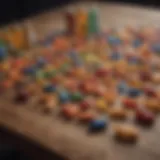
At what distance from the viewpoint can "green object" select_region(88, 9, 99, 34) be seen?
139 cm

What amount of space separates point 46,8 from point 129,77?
3.85 ft

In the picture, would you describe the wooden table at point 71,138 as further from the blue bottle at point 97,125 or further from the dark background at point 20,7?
the dark background at point 20,7

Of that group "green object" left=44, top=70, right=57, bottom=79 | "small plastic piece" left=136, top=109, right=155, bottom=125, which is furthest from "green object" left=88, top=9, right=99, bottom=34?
"small plastic piece" left=136, top=109, right=155, bottom=125

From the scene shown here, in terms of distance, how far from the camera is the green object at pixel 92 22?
1389 mm

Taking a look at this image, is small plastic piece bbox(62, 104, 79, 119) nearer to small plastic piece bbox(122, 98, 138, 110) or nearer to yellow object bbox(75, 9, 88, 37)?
small plastic piece bbox(122, 98, 138, 110)

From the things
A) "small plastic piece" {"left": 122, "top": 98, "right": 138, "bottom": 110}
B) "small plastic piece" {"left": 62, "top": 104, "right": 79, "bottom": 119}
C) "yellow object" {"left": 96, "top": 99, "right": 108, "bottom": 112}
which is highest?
"small plastic piece" {"left": 122, "top": 98, "right": 138, "bottom": 110}

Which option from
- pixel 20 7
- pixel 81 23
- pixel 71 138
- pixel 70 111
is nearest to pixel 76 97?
pixel 70 111

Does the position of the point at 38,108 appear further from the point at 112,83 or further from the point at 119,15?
the point at 119,15

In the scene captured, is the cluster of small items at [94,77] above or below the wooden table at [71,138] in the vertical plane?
above

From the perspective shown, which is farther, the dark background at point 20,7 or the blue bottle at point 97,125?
the dark background at point 20,7

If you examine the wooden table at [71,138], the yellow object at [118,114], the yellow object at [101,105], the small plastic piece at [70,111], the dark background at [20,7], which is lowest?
the wooden table at [71,138]

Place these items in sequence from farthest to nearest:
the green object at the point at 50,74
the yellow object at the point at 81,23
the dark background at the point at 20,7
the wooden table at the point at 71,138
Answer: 1. the dark background at the point at 20,7
2. the yellow object at the point at 81,23
3. the green object at the point at 50,74
4. the wooden table at the point at 71,138

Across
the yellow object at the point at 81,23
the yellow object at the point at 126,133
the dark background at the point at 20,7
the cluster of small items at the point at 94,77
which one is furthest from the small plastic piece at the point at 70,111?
the dark background at the point at 20,7

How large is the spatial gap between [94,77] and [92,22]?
0.40m
